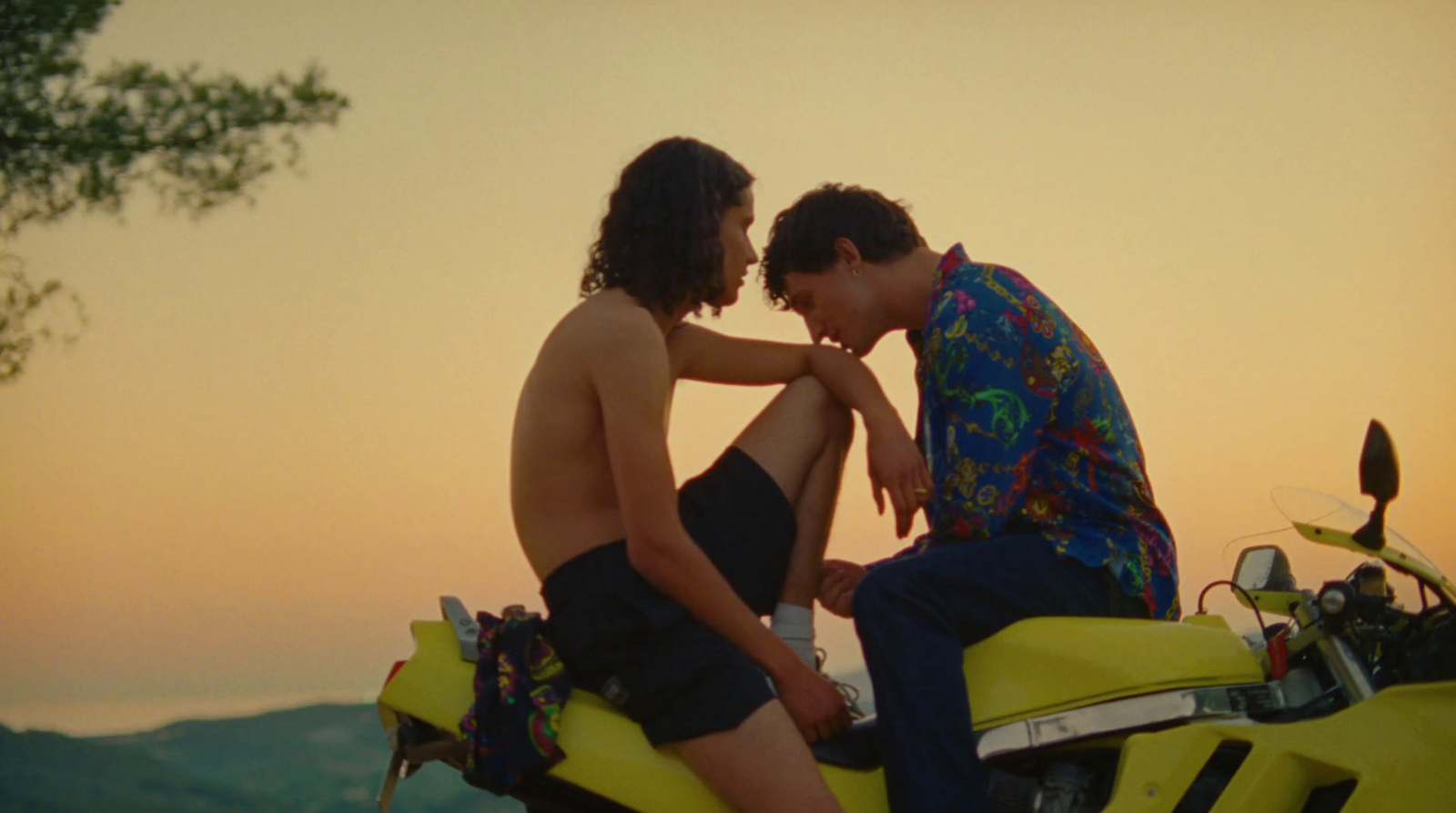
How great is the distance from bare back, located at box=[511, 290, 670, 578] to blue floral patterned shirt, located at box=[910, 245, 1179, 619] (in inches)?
23.7

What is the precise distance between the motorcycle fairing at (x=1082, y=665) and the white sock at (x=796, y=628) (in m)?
0.33

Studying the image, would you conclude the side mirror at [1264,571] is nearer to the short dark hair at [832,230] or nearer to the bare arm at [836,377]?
the bare arm at [836,377]

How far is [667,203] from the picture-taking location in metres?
3.15

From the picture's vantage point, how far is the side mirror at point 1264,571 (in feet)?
10.7

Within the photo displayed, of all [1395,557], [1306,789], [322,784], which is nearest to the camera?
[1306,789]

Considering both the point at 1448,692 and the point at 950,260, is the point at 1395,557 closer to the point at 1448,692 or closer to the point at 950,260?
the point at 1448,692

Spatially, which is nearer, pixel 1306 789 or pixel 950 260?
pixel 1306 789

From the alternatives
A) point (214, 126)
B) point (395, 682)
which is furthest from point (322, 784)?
point (395, 682)

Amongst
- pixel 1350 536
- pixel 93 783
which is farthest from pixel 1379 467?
pixel 93 783

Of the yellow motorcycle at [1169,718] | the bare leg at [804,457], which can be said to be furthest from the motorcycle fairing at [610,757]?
the bare leg at [804,457]

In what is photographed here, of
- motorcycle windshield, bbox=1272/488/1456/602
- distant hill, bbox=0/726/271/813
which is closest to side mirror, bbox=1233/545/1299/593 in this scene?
motorcycle windshield, bbox=1272/488/1456/602

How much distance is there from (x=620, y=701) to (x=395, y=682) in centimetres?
46

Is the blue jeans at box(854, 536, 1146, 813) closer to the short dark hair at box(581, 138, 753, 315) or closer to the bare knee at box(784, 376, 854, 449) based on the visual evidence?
the bare knee at box(784, 376, 854, 449)

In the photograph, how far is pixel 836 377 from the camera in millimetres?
3268
